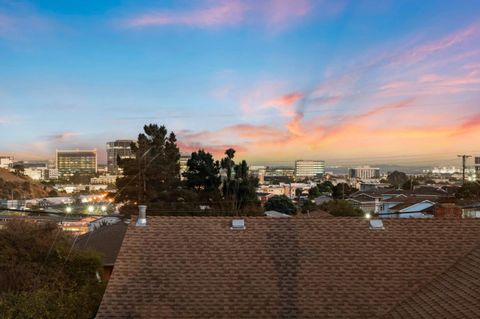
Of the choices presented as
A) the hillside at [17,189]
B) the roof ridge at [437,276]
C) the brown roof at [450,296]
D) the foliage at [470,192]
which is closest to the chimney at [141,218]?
the roof ridge at [437,276]

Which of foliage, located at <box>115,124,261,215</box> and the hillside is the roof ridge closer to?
foliage, located at <box>115,124,261,215</box>

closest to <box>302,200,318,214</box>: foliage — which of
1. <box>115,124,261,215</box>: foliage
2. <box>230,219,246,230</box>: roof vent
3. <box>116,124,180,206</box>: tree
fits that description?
<box>115,124,261,215</box>: foliage

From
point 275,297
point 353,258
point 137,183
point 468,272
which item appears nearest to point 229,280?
point 275,297

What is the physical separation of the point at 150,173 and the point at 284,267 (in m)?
32.9

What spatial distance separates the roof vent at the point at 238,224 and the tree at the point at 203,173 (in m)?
32.1

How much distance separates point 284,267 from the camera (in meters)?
12.1

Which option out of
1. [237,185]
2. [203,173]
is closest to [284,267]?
[237,185]

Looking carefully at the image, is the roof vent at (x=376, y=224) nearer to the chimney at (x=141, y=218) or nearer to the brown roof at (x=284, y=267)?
the brown roof at (x=284, y=267)

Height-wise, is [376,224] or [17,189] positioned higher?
[376,224]

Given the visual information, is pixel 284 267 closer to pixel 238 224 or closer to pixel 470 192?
pixel 238 224

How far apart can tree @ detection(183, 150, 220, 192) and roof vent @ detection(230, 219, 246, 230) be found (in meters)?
32.1

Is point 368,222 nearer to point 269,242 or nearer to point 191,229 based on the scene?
point 269,242

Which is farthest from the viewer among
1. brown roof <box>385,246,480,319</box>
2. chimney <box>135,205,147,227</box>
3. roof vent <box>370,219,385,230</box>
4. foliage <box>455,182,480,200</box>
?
foliage <box>455,182,480,200</box>

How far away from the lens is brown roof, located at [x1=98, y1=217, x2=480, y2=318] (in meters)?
10.8
